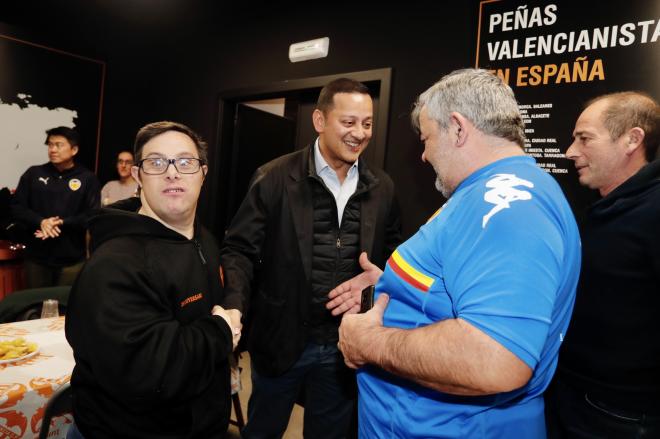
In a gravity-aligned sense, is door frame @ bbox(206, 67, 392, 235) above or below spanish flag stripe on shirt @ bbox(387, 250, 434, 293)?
above

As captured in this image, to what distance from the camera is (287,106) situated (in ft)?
17.6

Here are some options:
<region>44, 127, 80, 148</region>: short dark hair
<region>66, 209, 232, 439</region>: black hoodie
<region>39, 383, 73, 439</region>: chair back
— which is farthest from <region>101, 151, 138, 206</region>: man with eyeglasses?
<region>66, 209, 232, 439</region>: black hoodie

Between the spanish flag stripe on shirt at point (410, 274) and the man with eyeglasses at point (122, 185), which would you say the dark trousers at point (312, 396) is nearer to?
the spanish flag stripe on shirt at point (410, 274)

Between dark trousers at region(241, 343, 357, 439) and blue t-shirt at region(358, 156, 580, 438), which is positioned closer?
blue t-shirt at region(358, 156, 580, 438)

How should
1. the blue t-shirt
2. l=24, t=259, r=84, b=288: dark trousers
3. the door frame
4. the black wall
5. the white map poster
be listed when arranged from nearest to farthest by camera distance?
1. the blue t-shirt
2. the black wall
3. the door frame
4. l=24, t=259, r=84, b=288: dark trousers
5. the white map poster

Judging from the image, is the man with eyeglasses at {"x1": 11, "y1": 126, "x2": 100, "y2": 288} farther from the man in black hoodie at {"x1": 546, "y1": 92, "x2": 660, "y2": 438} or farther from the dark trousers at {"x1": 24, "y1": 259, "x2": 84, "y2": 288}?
the man in black hoodie at {"x1": 546, "y1": 92, "x2": 660, "y2": 438}

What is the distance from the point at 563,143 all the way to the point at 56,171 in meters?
3.93

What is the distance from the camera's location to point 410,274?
0.98 m

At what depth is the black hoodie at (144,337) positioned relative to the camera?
3.43ft

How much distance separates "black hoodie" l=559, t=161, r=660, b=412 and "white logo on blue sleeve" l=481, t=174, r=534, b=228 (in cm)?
75

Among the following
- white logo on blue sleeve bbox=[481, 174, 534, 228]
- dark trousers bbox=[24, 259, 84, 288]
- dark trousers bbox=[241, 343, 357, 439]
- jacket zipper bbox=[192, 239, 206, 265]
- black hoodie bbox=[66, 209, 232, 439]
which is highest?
white logo on blue sleeve bbox=[481, 174, 534, 228]

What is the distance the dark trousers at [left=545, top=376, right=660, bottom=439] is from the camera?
1.38 metres

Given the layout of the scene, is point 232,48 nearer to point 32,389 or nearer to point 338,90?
point 338,90

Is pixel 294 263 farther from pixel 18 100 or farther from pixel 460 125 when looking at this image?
pixel 18 100
